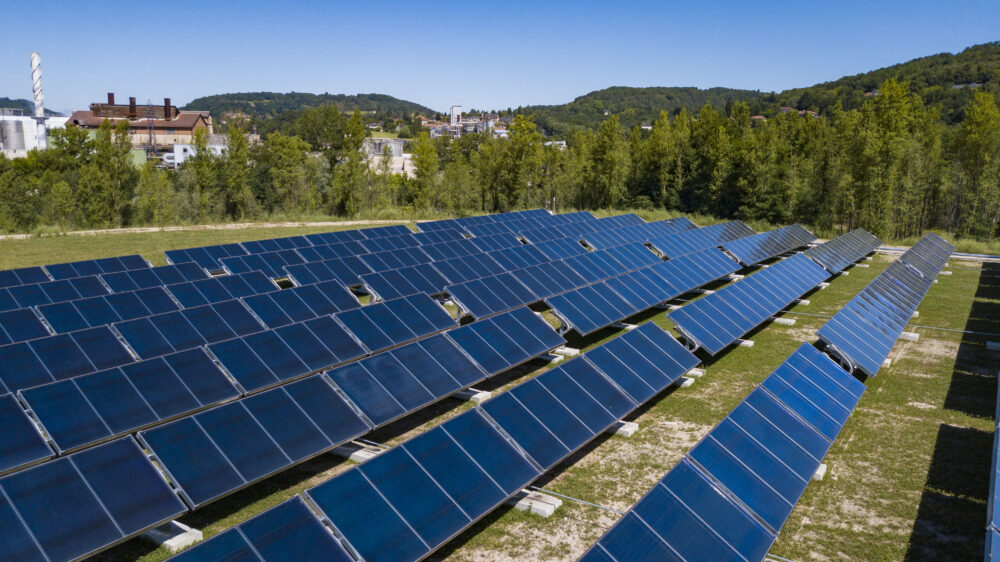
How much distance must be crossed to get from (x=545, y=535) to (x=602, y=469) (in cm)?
240

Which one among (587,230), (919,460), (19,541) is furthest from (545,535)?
(587,230)

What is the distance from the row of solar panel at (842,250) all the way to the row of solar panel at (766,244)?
76.2 inches

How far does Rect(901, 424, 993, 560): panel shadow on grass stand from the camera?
9.34 meters

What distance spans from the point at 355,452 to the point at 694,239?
24.9 m

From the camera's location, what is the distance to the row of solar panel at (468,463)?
26.0ft

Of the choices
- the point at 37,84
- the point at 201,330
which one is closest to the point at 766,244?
the point at 201,330

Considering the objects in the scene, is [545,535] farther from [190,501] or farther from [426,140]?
[426,140]

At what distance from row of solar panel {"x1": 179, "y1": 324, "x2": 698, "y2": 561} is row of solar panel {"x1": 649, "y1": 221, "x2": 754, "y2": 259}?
17645 millimetres

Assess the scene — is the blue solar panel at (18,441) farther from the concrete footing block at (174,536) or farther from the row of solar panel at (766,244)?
the row of solar panel at (766,244)

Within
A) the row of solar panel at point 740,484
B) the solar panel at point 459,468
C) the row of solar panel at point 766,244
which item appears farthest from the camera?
the row of solar panel at point 766,244

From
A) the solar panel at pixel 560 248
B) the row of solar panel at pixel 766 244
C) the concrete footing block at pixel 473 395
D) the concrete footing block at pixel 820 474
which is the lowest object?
the concrete footing block at pixel 473 395

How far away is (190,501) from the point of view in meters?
8.80

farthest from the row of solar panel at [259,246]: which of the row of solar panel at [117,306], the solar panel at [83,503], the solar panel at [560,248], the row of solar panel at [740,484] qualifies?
the row of solar panel at [740,484]

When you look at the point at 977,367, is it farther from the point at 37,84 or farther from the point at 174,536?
the point at 37,84
